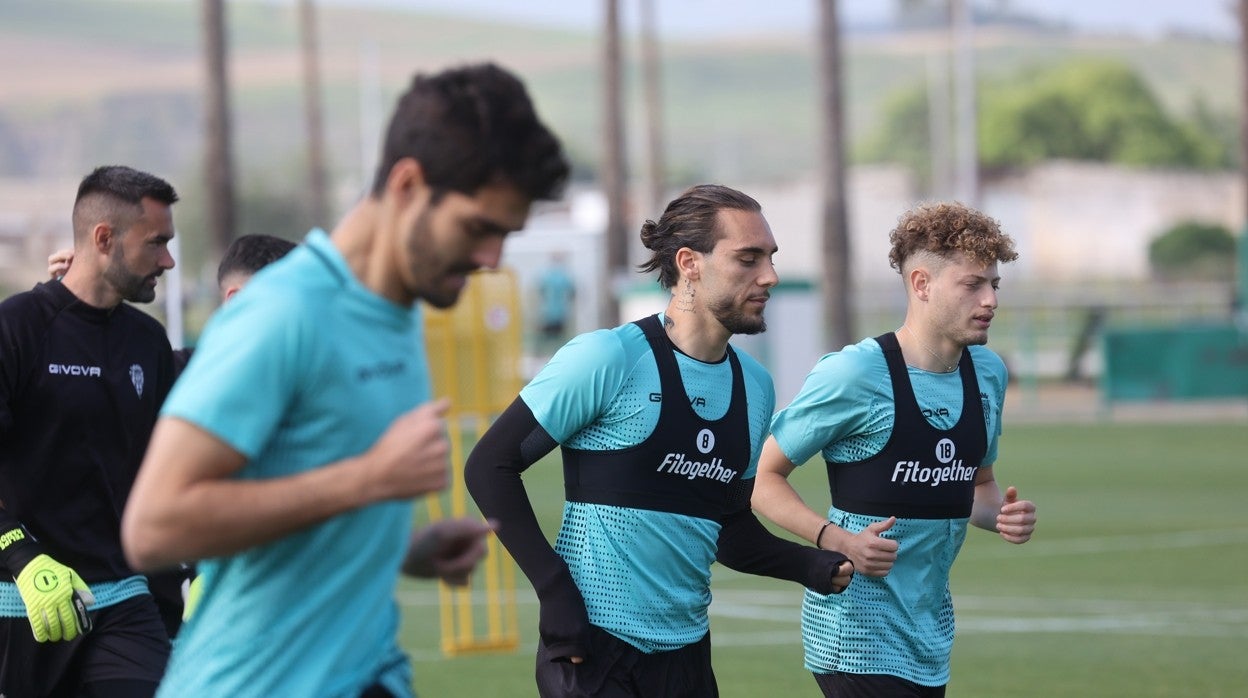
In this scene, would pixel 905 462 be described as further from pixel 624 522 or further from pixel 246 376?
pixel 246 376

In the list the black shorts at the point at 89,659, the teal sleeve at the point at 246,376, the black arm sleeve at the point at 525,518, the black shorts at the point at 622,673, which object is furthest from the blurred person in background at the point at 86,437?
the teal sleeve at the point at 246,376

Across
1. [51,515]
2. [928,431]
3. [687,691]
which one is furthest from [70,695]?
[928,431]

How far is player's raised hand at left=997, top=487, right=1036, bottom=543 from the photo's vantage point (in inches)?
238

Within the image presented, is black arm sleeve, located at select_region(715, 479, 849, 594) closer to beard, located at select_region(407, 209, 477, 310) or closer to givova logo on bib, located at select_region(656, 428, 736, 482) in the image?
givova logo on bib, located at select_region(656, 428, 736, 482)

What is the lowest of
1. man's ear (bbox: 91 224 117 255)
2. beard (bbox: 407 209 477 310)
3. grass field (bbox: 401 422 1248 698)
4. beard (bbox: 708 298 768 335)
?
grass field (bbox: 401 422 1248 698)

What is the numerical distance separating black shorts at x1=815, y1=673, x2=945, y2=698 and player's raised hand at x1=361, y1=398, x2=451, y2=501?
2.86m

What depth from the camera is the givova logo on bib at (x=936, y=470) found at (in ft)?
19.3

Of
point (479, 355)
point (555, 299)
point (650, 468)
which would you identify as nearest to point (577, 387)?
point (650, 468)

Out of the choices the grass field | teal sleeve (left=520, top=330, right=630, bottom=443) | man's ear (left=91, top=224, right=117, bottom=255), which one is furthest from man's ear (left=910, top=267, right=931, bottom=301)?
the grass field

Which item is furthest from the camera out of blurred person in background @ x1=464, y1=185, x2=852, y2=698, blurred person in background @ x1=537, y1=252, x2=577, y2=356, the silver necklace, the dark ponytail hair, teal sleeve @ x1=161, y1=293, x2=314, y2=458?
blurred person in background @ x1=537, y1=252, x2=577, y2=356

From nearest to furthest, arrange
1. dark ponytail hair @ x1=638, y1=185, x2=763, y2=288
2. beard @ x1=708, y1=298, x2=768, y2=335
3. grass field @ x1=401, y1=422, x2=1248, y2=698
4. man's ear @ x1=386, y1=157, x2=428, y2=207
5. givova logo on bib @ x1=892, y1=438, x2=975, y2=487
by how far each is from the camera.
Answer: man's ear @ x1=386, y1=157, x2=428, y2=207
beard @ x1=708, y1=298, x2=768, y2=335
dark ponytail hair @ x1=638, y1=185, x2=763, y2=288
givova logo on bib @ x1=892, y1=438, x2=975, y2=487
grass field @ x1=401, y1=422, x2=1248, y2=698

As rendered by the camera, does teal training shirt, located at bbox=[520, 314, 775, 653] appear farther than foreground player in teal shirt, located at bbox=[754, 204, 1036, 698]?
No

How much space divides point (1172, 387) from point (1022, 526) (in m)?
25.9

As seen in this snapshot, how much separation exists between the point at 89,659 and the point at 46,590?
1.33 feet
